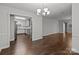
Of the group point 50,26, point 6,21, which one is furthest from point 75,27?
point 6,21

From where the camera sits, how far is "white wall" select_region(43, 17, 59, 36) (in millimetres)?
2196

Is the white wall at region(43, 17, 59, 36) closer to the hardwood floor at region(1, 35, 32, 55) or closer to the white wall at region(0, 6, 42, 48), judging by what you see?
the white wall at region(0, 6, 42, 48)

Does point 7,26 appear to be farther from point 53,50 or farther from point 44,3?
point 53,50

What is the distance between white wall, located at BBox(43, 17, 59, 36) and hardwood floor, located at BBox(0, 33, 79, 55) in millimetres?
102

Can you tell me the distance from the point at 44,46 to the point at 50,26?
527mm

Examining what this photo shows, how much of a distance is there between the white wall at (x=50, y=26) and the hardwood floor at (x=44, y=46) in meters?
0.10

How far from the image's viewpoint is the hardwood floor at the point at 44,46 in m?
2.13

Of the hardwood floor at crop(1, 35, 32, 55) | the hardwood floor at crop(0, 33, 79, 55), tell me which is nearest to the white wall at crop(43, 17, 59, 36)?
the hardwood floor at crop(0, 33, 79, 55)

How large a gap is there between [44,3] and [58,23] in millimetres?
624

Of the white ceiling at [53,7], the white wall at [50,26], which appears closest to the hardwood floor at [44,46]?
the white wall at [50,26]

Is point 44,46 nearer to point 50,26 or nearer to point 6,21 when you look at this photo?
point 50,26

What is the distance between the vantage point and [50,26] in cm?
227

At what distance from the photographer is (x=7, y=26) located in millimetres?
2109
